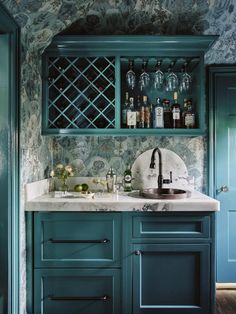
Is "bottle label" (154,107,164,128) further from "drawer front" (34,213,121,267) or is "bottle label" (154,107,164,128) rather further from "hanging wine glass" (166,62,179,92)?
"drawer front" (34,213,121,267)

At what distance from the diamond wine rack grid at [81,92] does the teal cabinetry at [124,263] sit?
88 centimetres

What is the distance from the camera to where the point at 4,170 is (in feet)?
6.68

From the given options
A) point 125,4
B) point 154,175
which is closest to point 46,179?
point 154,175

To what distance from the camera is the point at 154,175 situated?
117 inches

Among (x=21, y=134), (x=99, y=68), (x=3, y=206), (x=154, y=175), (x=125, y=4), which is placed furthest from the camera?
(x=154, y=175)

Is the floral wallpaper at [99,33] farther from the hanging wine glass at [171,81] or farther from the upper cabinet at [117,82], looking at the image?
the hanging wine glass at [171,81]

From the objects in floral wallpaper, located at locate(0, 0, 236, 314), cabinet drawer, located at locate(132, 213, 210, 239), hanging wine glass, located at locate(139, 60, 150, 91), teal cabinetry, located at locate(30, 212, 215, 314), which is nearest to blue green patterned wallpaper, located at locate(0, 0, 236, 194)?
floral wallpaper, located at locate(0, 0, 236, 314)

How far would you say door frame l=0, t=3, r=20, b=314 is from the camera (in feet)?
6.72

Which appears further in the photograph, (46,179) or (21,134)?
(46,179)

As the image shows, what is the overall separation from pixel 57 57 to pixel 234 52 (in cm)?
176

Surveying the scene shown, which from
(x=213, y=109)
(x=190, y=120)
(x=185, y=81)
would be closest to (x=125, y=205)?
(x=190, y=120)

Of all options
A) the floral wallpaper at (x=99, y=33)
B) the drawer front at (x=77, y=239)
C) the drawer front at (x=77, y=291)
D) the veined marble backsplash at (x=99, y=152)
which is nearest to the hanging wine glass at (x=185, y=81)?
the floral wallpaper at (x=99, y=33)

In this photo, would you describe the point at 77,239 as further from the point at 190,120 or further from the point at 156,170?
the point at 190,120

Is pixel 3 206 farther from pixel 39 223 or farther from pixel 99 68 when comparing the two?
pixel 99 68
